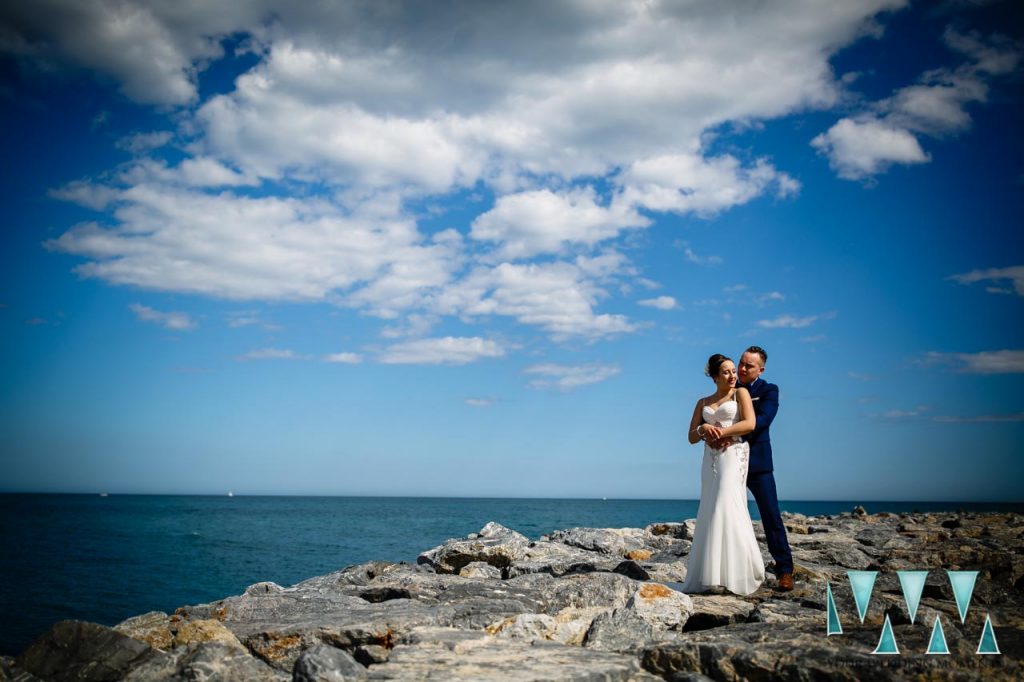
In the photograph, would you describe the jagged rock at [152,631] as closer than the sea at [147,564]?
Yes

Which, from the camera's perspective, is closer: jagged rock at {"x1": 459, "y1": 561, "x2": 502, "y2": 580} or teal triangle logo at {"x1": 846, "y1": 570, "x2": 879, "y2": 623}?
teal triangle logo at {"x1": 846, "y1": 570, "x2": 879, "y2": 623}

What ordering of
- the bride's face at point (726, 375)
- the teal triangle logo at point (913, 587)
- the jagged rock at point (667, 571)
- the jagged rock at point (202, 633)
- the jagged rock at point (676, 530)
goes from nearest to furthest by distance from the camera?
the teal triangle logo at point (913, 587) < the jagged rock at point (202, 633) < the bride's face at point (726, 375) < the jagged rock at point (667, 571) < the jagged rock at point (676, 530)

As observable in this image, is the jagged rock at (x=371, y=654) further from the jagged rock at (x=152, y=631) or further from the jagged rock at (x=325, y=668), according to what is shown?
the jagged rock at (x=152, y=631)

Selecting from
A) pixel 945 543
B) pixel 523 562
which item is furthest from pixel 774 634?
pixel 945 543

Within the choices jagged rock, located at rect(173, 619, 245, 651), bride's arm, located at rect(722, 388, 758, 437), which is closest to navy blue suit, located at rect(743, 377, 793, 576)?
bride's arm, located at rect(722, 388, 758, 437)

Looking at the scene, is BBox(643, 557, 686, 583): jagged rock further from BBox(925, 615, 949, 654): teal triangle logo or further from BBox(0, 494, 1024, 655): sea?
BBox(0, 494, 1024, 655): sea

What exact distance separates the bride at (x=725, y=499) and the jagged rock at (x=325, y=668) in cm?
372

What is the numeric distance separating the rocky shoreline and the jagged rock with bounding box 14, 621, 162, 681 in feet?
0.04

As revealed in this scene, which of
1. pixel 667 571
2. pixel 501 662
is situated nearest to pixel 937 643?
pixel 501 662

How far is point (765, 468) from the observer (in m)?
7.21

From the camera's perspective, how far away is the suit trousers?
6918mm

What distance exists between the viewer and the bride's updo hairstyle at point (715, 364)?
729 centimetres

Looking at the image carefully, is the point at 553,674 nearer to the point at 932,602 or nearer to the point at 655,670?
the point at 655,670

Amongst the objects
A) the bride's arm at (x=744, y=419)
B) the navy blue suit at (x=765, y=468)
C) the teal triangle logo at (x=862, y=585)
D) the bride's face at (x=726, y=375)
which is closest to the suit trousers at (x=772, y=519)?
the navy blue suit at (x=765, y=468)
